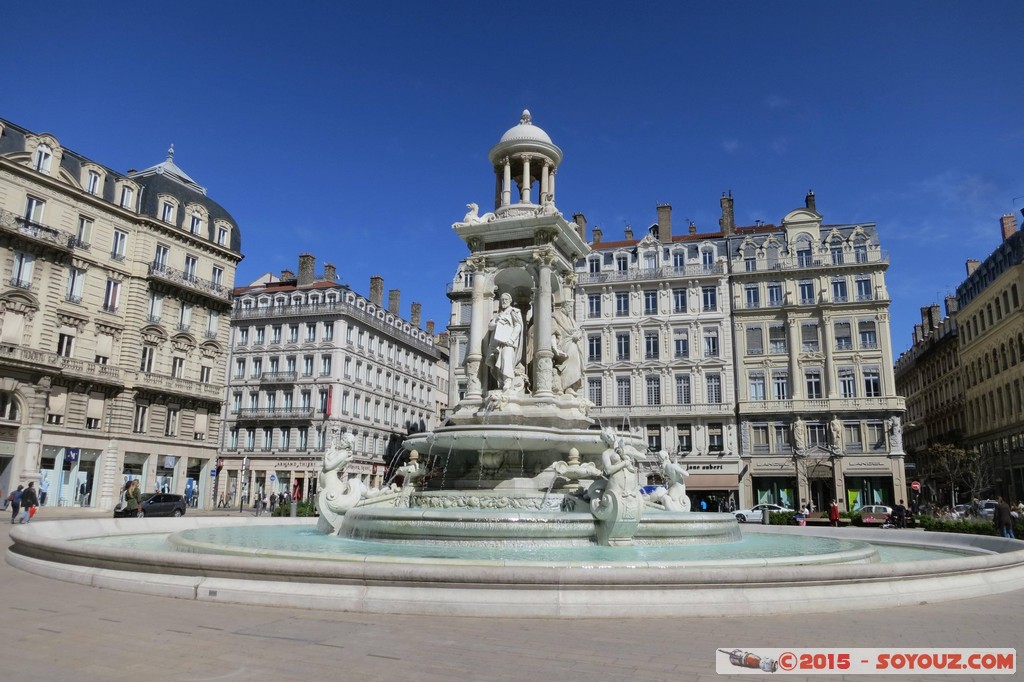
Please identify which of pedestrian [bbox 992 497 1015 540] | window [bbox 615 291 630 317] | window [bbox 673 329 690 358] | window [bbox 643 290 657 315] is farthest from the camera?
window [bbox 615 291 630 317]

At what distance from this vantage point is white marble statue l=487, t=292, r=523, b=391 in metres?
16.3

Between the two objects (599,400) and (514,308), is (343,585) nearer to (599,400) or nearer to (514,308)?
(514,308)

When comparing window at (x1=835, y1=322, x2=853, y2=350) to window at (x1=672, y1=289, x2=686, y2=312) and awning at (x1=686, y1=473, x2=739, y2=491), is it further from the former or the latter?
awning at (x1=686, y1=473, x2=739, y2=491)

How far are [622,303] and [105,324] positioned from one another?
35517 millimetres

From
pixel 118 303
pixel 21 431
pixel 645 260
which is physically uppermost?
pixel 645 260

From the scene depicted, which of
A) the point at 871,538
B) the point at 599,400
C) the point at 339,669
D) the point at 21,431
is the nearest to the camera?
the point at 339,669

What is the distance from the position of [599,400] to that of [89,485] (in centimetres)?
3404

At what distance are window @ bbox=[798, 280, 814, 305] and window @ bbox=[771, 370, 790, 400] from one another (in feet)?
18.4

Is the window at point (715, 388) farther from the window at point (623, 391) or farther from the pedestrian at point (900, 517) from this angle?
the pedestrian at point (900, 517)

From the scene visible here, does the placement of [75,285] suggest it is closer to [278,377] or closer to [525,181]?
[278,377]

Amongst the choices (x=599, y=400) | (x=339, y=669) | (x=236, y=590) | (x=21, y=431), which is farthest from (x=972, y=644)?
(x=599, y=400)

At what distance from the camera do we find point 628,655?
578 cm

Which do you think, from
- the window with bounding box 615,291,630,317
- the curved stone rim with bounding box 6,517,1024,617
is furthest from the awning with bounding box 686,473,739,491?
the curved stone rim with bounding box 6,517,1024,617

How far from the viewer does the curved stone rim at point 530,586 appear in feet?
23.8
